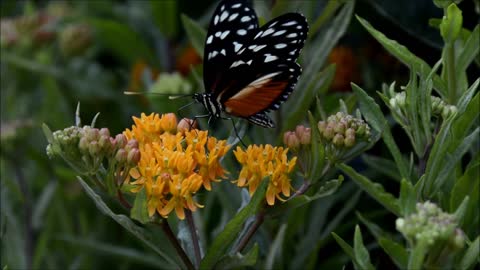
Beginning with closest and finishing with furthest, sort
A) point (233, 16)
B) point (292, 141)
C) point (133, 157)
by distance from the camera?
point (133, 157) → point (292, 141) → point (233, 16)

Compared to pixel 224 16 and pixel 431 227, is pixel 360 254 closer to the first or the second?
pixel 431 227

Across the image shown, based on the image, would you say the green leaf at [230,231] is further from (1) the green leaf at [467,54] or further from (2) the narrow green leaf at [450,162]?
(1) the green leaf at [467,54]

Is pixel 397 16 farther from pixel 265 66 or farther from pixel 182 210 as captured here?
pixel 182 210

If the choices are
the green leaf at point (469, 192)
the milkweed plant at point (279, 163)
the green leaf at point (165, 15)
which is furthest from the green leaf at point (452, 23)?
the green leaf at point (165, 15)

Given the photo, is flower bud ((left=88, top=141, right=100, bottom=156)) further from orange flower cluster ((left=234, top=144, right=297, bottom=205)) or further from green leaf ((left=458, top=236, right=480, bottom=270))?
green leaf ((left=458, top=236, right=480, bottom=270))

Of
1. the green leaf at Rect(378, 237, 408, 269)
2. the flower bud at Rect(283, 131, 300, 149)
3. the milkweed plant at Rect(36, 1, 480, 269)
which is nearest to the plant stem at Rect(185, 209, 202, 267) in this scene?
the milkweed plant at Rect(36, 1, 480, 269)

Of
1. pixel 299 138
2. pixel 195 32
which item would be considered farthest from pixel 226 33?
pixel 299 138
